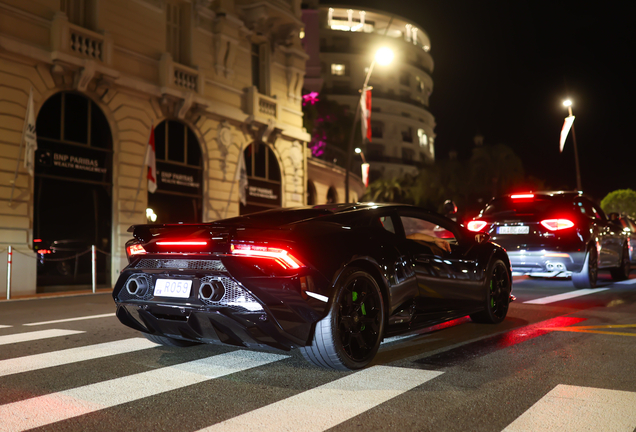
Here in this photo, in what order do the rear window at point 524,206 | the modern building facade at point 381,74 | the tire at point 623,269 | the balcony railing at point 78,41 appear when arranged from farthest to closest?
1. the modern building facade at point 381,74
2. the balcony railing at point 78,41
3. the tire at point 623,269
4. the rear window at point 524,206

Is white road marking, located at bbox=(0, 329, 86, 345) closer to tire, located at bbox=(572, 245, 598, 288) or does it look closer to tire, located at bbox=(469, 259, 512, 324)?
tire, located at bbox=(469, 259, 512, 324)

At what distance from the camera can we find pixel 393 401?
142 inches

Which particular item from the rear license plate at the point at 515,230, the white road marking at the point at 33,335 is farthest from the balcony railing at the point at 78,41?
the rear license plate at the point at 515,230

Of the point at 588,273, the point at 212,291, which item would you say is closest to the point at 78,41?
the point at 588,273

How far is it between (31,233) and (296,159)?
1303cm

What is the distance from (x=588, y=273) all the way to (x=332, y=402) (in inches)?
326

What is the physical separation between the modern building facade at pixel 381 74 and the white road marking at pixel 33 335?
301 ft

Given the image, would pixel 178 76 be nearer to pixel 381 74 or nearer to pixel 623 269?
pixel 623 269

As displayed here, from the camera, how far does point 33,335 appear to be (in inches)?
245

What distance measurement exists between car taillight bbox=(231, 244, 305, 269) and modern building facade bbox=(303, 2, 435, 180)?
93755 mm

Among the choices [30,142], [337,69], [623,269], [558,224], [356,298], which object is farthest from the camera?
[337,69]

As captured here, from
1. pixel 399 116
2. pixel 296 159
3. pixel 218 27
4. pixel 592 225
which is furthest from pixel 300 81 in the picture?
pixel 399 116

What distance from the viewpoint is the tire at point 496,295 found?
6.40m

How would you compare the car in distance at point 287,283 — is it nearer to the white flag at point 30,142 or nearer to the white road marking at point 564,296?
the white road marking at point 564,296
